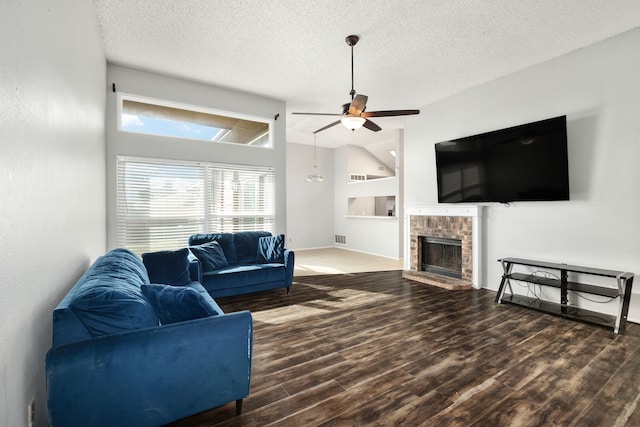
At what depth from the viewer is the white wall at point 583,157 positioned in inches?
132

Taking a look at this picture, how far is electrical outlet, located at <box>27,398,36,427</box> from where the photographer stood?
4.79 ft

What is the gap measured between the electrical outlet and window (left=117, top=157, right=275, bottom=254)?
10.4ft

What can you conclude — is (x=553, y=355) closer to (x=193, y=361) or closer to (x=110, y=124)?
(x=193, y=361)

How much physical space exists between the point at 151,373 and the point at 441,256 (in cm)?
504

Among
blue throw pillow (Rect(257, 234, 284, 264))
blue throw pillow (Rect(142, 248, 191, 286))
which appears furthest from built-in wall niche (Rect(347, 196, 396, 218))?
blue throw pillow (Rect(142, 248, 191, 286))

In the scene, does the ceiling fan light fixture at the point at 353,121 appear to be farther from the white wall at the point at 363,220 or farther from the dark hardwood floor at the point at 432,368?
the white wall at the point at 363,220

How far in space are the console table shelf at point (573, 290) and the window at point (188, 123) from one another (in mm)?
4533

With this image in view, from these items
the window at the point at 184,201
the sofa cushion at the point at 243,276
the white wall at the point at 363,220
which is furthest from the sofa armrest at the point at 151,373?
the white wall at the point at 363,220

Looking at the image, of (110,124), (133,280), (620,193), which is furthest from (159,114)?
(620,193)

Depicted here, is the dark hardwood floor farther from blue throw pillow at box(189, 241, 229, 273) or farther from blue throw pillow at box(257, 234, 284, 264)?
blue throw pillow at box(257, 234, 284, 264)

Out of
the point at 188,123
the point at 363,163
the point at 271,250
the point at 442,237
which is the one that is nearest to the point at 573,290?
the point at 442,237

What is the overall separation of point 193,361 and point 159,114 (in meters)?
4.25

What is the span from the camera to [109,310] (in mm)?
1552

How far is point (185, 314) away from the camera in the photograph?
1.77 meters
